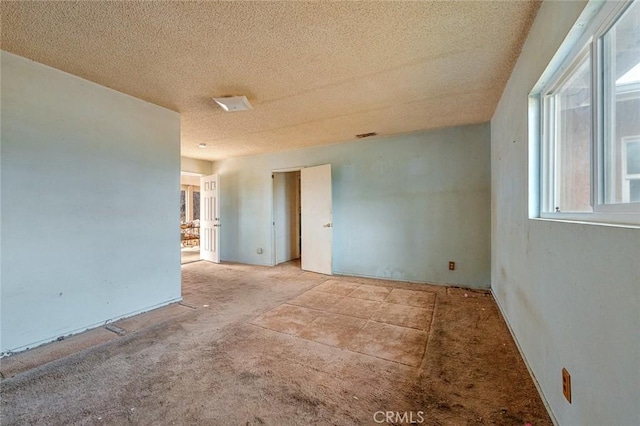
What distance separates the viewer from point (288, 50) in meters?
2.02

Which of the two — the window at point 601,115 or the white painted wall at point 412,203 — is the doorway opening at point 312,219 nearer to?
the white painted wall at point 412,203

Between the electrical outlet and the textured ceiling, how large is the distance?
2.01m

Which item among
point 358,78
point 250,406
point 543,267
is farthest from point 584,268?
point 358,78

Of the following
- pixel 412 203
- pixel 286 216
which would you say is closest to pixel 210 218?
pixel 286 216

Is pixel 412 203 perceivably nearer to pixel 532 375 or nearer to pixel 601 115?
pixel 532 375

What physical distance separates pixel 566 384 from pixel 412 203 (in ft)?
9.89

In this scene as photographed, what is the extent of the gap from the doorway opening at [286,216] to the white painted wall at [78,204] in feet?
8.33

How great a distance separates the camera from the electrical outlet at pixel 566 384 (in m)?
1.25

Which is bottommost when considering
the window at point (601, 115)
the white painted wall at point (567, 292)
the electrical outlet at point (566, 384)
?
the electrical outlet at point (566, 384)

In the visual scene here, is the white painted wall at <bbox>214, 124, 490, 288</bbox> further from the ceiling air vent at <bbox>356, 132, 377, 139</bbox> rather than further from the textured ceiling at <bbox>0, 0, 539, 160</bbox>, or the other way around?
the textured ceiling at <bbox>0, 0, 539, 160</bbox>

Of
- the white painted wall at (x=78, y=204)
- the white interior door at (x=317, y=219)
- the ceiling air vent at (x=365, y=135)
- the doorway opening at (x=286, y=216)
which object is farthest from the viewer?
the doorway opening at (x=286, y=216)

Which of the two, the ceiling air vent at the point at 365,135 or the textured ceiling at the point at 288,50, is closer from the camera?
the textured ceiling at the point at 288,50

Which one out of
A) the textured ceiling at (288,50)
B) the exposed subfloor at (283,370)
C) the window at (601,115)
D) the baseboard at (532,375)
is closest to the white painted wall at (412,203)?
the textured ceiling at (288,50)

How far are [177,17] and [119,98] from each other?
1602mm
